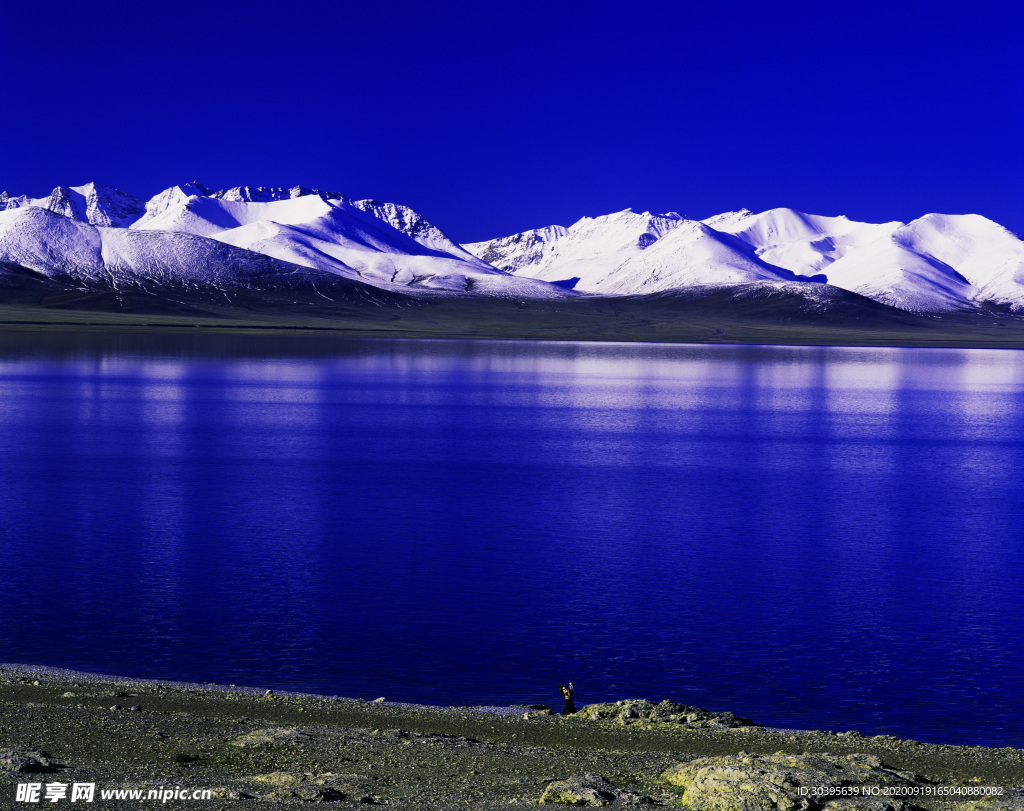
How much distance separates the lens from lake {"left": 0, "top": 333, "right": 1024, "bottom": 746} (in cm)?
1524

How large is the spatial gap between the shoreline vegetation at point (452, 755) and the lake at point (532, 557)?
1.54 meters

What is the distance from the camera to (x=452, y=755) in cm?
1098

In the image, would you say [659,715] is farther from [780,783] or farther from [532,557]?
[532,557]

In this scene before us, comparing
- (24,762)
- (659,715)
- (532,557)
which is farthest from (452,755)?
(532,557)

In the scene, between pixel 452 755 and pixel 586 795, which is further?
pixel 452 755

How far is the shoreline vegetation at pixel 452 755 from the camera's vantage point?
962 centimetres

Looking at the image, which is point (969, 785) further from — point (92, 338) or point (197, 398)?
point (92, 338)

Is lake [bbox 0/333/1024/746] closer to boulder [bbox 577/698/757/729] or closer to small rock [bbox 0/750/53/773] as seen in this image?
boulder [bbox 577/698/757/729]

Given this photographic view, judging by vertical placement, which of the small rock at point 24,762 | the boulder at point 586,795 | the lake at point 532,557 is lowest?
the lake at point 532,557

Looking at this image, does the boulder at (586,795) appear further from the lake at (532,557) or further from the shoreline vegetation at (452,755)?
the lake at (532,557)

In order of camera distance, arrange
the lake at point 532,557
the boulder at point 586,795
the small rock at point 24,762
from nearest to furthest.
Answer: the boulder at point 586,795 < the small rock at point 24,762 < the lake at point 532,557

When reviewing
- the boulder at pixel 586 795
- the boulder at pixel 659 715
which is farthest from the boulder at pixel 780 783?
the boulder at pixel 659 715

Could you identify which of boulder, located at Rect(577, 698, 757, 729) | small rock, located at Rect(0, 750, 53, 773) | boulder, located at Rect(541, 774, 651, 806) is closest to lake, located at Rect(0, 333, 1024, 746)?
boulder, located at Rect(577, 698, 757, 729)

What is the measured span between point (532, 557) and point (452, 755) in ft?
36.1
